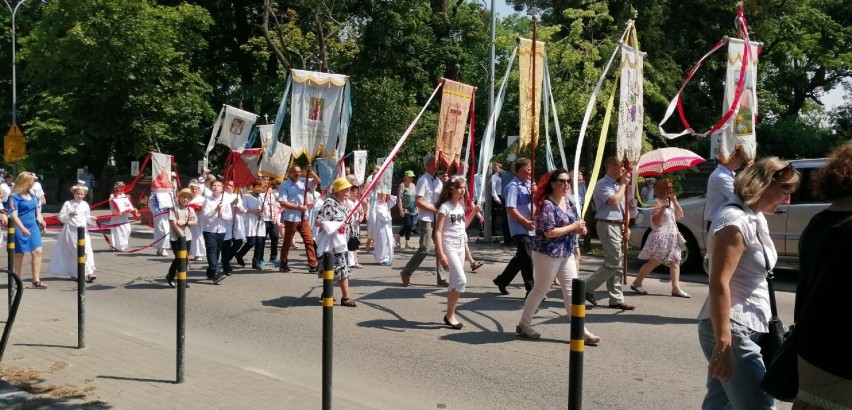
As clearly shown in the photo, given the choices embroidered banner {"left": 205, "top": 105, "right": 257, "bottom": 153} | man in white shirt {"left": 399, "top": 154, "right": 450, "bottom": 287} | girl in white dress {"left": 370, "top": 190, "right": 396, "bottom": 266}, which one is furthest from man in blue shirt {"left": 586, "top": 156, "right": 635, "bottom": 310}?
embroidered banner {"left": 205, "top": 105, "right": 257, "bottom": 153}

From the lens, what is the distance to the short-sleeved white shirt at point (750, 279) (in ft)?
12.0

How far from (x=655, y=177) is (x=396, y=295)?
977 cm

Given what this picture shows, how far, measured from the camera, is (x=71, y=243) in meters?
12.4

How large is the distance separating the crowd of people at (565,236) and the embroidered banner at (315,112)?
48cm

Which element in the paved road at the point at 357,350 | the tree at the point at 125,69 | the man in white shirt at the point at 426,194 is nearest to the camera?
the paved road at the point at 357,350

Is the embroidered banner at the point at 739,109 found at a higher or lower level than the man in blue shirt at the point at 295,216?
higher

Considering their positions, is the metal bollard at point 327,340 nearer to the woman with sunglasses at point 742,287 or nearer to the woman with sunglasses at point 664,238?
the woman with sunglasses at point 742,287

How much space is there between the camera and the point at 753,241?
11.9ft

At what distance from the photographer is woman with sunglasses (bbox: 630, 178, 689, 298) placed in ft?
34.9

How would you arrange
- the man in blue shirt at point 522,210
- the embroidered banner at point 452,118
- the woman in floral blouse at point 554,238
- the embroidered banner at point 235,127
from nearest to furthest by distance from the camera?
the woman in floral blouse at point 554,238 < the man in blue shirt at point 522,210 < the embroidered banner at point 452,118 < the embroidered banner at point 235,127

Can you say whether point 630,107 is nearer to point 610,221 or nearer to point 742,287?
point 610,221

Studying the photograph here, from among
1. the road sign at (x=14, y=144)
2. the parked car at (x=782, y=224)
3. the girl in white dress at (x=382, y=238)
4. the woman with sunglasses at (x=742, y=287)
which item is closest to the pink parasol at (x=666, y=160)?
the parked car at (x=782, y=224)

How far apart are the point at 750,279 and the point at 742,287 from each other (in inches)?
2.1

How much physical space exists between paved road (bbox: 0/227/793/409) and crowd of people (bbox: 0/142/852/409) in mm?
470
